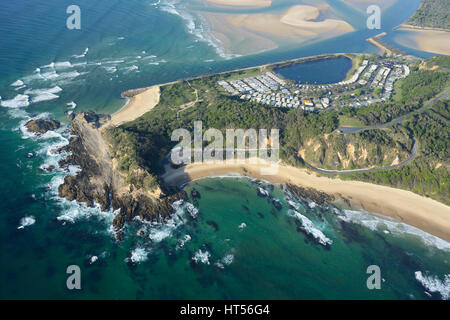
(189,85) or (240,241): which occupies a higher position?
(189,85)

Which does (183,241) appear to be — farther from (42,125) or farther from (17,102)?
(17,102)

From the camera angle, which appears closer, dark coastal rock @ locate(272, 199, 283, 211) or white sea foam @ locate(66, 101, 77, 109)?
dark coastal rock @ locate(272, 199, 283, 211)

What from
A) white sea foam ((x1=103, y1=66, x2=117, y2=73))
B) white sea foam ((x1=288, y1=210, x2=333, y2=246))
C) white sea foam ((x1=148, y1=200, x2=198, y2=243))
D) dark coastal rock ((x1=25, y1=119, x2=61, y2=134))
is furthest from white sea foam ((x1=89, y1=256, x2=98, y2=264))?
white sea foam ((x1=103, y1=66, x2=117, y2=73))

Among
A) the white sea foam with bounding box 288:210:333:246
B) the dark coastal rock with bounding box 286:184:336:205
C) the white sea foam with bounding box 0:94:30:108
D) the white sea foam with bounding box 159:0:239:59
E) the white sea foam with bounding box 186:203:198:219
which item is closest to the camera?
the white sea foam with bounding box 288:210:333:246

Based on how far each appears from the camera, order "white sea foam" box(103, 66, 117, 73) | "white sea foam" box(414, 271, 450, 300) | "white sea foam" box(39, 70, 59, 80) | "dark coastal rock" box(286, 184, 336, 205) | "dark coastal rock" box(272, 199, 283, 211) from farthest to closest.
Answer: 1. "white sea foam" box(103, 66, 117, 73)
2. "white sea foam" box(39, 70, 59, 80)
3. "dark coastal rock" box(286, 184, 336, 205)
4. "dark coastal rock" box(272, 199, 283, 211)
5. "white sea foam" box(414, 271, 450, 300)

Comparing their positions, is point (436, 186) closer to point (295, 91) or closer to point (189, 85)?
point (295, 91)

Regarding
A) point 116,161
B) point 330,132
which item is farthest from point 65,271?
point 330,132

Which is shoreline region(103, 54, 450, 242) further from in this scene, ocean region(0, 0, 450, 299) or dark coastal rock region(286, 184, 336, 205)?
ocean region(0, 0, 450, 299)

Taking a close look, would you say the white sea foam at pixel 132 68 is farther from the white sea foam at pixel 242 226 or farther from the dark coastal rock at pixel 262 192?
the white sea foam at pixel 242 226
